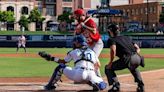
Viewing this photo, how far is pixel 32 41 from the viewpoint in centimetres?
5150

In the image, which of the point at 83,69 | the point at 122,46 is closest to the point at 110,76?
the point at 122,46

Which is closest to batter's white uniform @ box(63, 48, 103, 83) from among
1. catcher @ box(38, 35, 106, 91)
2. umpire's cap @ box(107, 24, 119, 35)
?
catcher @ box(38, 35, 106, 91)

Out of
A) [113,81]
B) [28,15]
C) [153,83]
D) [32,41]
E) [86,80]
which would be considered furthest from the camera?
[28,15]

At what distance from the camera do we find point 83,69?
34.3ft

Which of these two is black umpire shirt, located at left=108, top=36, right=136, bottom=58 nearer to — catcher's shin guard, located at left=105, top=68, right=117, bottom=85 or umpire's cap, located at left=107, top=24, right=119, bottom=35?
umpire's cap, located at left=107, top=24, right=119, bottom=35

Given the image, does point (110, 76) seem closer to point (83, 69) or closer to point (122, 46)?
point (122, 46)

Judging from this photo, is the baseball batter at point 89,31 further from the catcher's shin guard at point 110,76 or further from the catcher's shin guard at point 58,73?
the catcher's shin guard at point 58,73

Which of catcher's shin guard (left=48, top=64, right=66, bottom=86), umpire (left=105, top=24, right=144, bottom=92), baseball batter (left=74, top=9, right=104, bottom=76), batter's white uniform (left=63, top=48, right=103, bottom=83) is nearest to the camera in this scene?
batter's white uniform (left=63, top=48, right=103, bottom=83)

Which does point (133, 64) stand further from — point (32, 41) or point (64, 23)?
point (64, 23)

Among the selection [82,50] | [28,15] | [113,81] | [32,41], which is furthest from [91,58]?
[28,15]

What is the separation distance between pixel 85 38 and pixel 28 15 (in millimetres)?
79571

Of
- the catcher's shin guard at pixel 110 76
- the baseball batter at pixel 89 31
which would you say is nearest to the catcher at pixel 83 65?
the catcher's shin guard at pixel 110 76

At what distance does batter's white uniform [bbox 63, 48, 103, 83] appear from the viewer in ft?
34.2

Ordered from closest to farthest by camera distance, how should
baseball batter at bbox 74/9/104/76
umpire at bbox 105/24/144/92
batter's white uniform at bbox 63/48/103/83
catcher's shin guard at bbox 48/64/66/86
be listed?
batter's white uniform at bbox 63/48/103/83 → catcher's shin guard at bbox 48/64/66/86 → umpire at bbox 105/24/144/92 → baseball batter at bbox 74/9/104/76
